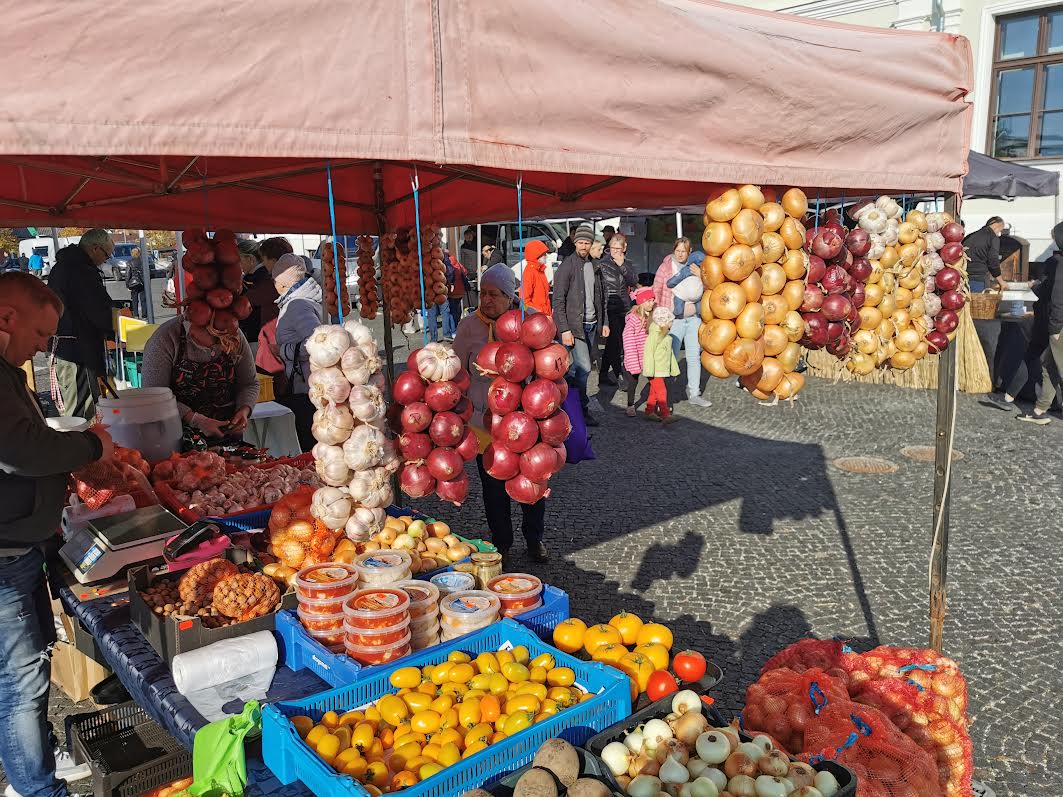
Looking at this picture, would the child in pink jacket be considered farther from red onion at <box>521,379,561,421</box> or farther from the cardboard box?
the cardboard box

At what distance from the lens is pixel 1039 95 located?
13688 mm

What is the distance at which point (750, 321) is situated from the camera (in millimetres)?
2572

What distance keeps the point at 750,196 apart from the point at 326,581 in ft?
6.39

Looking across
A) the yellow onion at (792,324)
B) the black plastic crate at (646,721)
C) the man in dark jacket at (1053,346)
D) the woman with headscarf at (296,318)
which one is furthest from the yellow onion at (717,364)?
the man in dark jacket at (1053,346)

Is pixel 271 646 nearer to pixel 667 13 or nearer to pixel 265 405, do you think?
pixel 667 13

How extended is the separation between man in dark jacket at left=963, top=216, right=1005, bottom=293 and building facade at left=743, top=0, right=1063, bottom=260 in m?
2.85

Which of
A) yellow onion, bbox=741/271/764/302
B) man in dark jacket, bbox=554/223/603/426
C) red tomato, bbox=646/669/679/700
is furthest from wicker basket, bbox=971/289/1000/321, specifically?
red tomato, bbox=646/669/679/700

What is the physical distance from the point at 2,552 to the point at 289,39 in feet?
7.04

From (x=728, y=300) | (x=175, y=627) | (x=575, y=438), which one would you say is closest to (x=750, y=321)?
(x=728, y=300)

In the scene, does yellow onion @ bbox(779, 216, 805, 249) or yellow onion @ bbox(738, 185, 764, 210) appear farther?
yellow onion @ bbox(779, 216, 805, 249)

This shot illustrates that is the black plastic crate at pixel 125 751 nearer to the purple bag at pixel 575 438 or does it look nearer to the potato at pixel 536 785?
the potato at pixel 536 785

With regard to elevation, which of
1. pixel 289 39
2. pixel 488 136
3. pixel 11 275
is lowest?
pixel 11 275

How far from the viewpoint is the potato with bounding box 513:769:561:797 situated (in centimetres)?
189

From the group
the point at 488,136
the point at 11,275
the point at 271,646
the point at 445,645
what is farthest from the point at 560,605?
the point at 11,275
